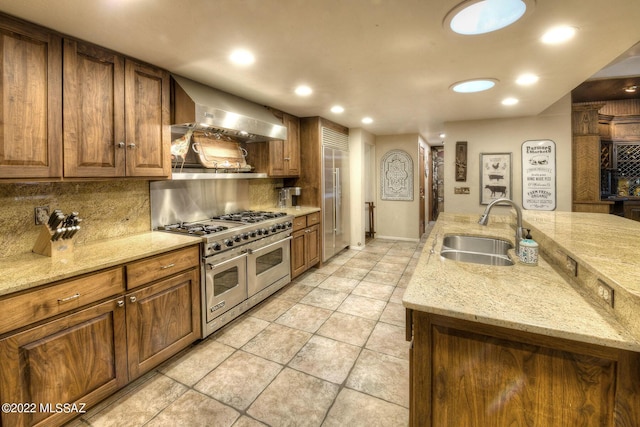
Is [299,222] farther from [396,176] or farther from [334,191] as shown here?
[396,176]

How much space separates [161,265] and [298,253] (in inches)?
79.2

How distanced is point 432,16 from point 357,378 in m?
2.29

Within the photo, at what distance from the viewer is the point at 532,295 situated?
1.29 meters

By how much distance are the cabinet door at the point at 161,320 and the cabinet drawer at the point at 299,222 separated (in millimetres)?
1606

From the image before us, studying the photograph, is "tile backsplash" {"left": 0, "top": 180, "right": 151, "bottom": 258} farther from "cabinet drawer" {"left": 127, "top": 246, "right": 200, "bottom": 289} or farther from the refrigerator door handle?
the refrigerator door handle

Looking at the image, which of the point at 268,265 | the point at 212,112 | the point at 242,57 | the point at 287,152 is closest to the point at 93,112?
the point at 212,112

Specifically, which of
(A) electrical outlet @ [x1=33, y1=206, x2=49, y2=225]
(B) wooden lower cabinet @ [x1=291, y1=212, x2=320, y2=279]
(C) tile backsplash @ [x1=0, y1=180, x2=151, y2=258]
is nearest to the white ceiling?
(C) tile backsplash @ [x1=0, y1=180, x2=151, y2=258]

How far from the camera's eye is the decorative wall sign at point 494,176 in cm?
459

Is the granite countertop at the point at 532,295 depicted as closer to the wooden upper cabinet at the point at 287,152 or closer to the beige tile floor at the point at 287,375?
the beige tile floor at the point at 287,375

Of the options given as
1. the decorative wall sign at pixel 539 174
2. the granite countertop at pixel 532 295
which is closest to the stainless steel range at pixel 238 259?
the granite countertop at pixel 532 295

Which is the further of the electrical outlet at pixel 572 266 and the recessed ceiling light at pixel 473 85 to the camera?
the recessed ceiling light at pixel 473 85

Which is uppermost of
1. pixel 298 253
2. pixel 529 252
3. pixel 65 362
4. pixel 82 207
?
pixel 82 207

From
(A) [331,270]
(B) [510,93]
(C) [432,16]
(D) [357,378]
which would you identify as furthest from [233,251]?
(B) [510,93]

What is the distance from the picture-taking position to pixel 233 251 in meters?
2.75
